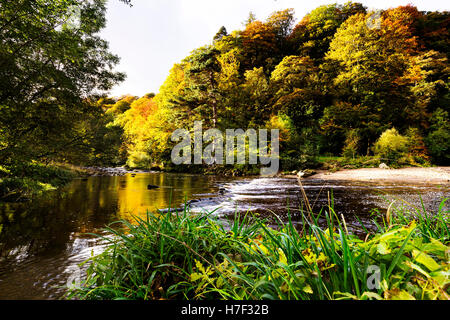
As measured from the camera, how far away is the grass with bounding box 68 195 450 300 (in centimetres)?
84

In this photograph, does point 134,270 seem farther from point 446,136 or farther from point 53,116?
point 446,136

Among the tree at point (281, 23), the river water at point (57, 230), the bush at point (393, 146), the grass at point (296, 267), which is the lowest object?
the river water at point (57, 230)

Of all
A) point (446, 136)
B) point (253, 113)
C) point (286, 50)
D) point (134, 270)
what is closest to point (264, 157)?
point (253, 113)

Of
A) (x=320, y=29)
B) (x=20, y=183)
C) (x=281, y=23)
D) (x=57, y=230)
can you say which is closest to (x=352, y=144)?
(x=57, y=230)

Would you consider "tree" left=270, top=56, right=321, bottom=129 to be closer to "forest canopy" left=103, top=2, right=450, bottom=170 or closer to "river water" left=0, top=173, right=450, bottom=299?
"forest canopy" left=103, top=2, right=450, bottom=170

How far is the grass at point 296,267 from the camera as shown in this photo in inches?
33.1

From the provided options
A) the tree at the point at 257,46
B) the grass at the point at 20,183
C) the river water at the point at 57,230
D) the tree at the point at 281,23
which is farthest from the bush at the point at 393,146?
the tree at the point at 281,23

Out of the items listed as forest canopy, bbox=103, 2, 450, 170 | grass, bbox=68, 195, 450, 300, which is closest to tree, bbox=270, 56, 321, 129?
forest canopy, bbox=103, 2, 450, 170

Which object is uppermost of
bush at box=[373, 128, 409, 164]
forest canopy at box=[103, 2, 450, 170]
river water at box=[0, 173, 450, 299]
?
forest canopy at box=[103, 2, 450, 170]

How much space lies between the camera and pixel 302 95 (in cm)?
2177

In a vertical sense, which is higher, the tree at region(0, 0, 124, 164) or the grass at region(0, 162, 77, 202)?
the tree at region(0, 0, 124, 164)

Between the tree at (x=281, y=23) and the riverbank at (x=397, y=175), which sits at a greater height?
the tree at (x=281, y=23)

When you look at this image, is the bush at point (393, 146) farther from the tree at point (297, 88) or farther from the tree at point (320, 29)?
the tree at point (320, 29)

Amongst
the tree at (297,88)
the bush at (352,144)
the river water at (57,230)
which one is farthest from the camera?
the tree at (297,88)
